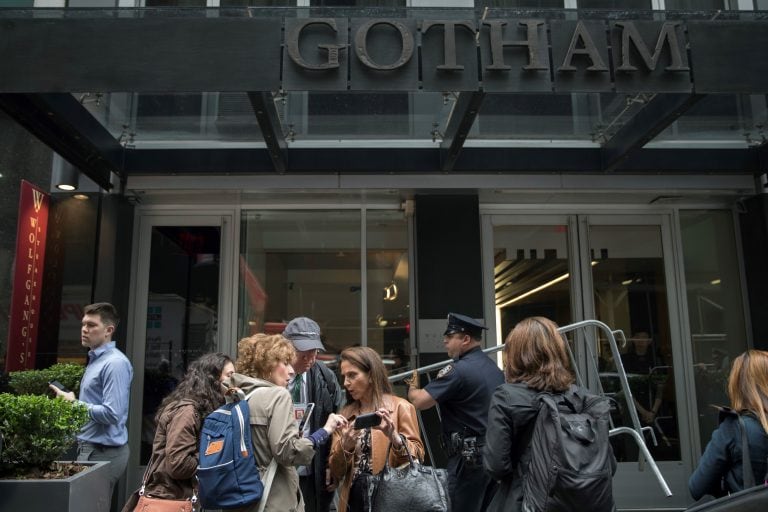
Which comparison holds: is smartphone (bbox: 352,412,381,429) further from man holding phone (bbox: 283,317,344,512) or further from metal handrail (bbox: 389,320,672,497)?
metal handrail (bbox: 389,320,672,497)

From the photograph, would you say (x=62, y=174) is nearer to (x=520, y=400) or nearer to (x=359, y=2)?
(x=359, y=2)

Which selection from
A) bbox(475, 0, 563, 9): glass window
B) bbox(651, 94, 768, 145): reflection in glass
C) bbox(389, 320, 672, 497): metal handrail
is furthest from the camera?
bbox(475, 0, 563, 9): glass window

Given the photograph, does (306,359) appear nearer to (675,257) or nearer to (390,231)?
(390,231)

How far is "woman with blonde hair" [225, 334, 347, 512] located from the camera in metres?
2.88

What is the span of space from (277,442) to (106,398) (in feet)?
6.93

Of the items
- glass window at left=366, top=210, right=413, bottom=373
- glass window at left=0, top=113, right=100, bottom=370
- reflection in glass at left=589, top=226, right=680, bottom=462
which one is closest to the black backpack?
glass window at left=366, top=210, right=413, bottom=373

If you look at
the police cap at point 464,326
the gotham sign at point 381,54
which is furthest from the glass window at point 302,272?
the police cap at point 464,326

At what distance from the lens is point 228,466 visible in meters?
2.75

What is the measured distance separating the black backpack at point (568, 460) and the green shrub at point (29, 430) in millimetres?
2638

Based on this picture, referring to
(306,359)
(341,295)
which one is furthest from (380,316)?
(306,359)

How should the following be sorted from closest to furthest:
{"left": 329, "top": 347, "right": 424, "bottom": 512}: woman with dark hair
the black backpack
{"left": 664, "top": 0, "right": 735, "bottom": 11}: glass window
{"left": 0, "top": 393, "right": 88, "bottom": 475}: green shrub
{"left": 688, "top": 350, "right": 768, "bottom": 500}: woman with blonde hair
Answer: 1. the black backpack
2. {"left": 688, "top": 350, "right": 768, "bottom": 500}: woman with blonde hair
3. {"left": 329, "top": 347, "right": 424, "bottom": 512}: woman with dark hair
4. {"left": 0, "top": 393, "right": 88, "bottom": 475}: green shrub
5. {"left": 664, "top": 0, "right": 735, "bottom": 11}: glass window

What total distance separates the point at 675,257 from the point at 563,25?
12.6ft

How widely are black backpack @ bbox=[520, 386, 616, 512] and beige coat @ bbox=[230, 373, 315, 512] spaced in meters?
1.03

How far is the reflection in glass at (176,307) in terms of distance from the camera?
23.1 feet
